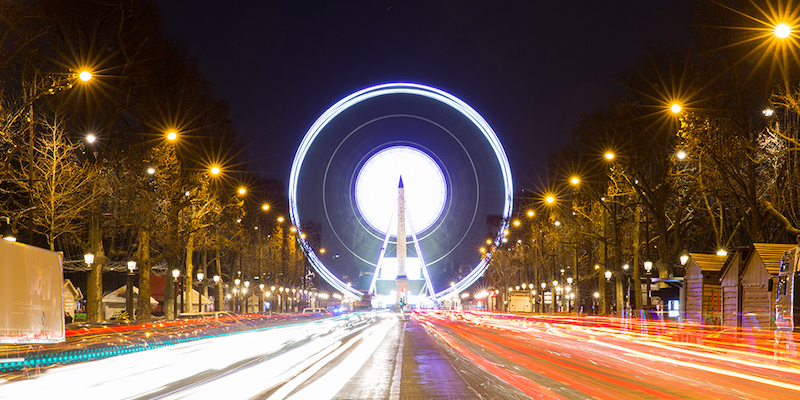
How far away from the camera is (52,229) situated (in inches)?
1257

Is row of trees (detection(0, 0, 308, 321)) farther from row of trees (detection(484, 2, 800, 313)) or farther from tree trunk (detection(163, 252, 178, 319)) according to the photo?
row of trees (detection(484, 2, 800, 313))

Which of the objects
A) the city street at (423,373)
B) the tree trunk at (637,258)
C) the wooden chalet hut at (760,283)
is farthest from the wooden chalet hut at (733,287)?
the tree trunk at (637,258)

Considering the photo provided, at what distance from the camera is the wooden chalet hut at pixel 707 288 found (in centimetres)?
4199

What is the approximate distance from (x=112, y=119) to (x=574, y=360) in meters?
28.2

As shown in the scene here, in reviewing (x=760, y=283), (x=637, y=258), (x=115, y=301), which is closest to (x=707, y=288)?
(x=760, y=283)

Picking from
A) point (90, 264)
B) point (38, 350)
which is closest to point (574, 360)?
point (38, 350)

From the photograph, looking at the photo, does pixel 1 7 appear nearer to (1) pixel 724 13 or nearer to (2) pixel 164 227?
(2) pixel 164 227

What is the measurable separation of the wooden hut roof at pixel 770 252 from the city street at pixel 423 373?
263 inches

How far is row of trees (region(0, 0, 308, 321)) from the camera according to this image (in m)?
32.9

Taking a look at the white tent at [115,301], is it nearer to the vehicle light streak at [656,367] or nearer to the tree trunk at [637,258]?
the tree trunk at [637,258]

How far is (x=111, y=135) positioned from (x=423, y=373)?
95.2 feet

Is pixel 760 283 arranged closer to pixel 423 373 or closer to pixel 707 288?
pixel 707 288

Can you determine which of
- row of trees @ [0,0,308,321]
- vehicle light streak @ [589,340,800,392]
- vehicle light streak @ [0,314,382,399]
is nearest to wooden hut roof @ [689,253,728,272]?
vehicle light streak @ [589,340,800,392]

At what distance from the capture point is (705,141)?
33.1 metres
